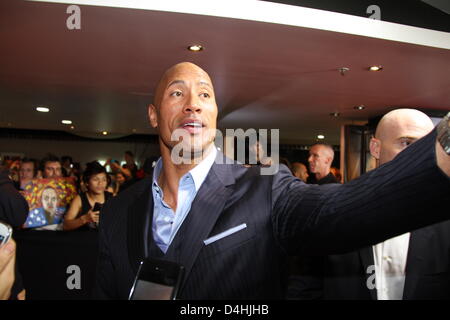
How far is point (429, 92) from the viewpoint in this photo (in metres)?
5.59

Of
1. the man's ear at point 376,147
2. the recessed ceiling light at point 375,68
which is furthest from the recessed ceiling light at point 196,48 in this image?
the man's ear at point 376,147

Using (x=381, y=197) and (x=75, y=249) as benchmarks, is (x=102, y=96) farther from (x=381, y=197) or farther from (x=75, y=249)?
(x=381, y=197)

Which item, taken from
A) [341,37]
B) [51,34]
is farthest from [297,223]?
[51,34]

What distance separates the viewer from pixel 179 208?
99 cm

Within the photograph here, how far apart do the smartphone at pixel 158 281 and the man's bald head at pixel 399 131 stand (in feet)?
4.07

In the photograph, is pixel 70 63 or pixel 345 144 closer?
pixel 70 63

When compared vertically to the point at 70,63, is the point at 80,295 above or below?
below

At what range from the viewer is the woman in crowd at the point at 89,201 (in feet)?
10.4

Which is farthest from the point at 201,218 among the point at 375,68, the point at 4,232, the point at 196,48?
the point at 375,68

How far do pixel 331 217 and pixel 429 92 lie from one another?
5792 mm

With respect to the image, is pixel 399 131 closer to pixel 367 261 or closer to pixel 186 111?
pixel 367 261

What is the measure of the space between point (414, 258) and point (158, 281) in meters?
1.09

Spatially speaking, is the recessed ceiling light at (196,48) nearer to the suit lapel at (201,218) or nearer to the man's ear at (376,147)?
the man's ear at (376,147)

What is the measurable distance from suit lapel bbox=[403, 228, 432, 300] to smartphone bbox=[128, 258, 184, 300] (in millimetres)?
1019
